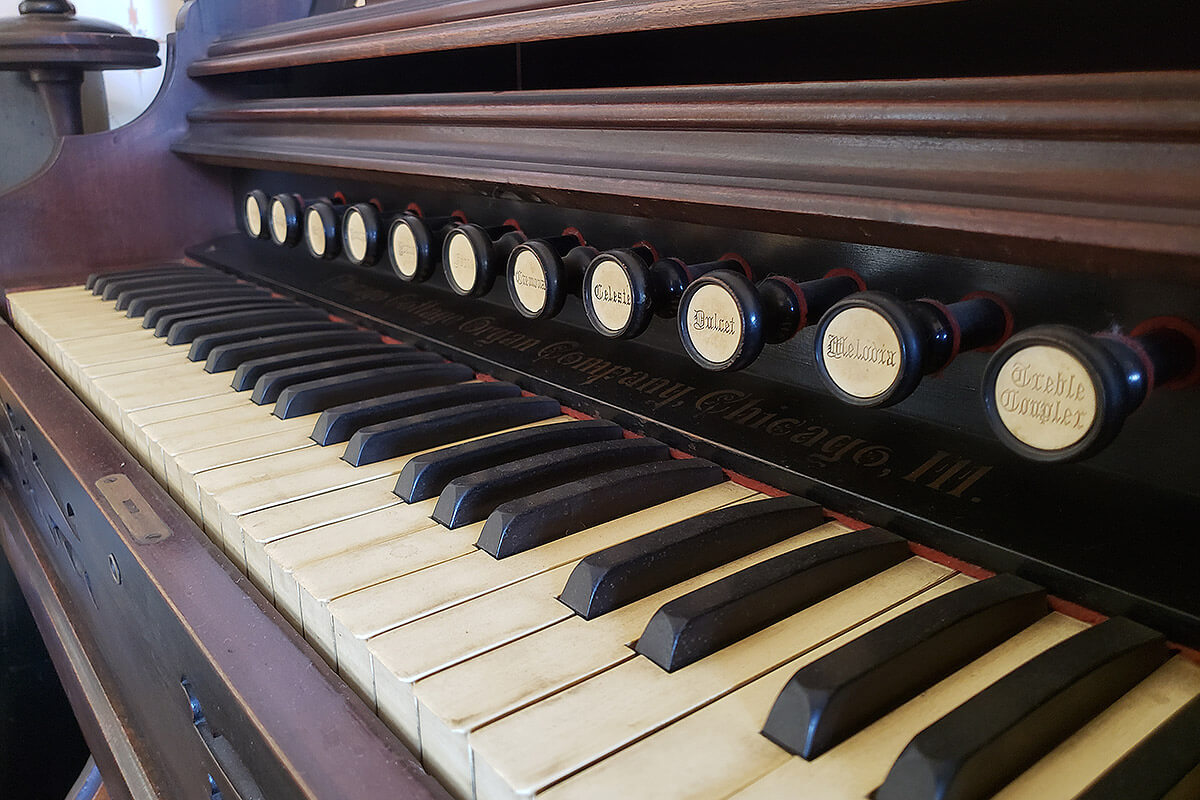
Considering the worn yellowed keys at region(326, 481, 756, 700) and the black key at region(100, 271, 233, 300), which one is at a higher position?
the black key at region(100, 271, 233, 300)

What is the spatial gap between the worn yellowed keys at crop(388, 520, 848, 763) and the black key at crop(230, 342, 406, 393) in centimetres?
60

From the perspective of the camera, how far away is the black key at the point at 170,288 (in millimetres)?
1544

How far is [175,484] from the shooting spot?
933 mm

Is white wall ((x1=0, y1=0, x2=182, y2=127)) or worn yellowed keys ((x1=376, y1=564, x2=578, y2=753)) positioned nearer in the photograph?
worn yellowed keys ((x1=376, y1=564, x2=578, y2=753))

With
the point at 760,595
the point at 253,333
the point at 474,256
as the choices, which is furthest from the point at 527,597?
the point at 253,333

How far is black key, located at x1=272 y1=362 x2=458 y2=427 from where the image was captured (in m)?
1.04

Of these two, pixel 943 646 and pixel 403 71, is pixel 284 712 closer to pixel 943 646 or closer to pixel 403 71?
pixel 943 646

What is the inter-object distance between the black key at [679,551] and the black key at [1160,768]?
28cm

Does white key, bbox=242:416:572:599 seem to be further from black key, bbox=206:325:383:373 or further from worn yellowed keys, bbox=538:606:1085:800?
black key, bbox=206:325:383:373

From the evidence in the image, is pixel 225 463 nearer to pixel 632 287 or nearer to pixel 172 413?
pixel 172 413

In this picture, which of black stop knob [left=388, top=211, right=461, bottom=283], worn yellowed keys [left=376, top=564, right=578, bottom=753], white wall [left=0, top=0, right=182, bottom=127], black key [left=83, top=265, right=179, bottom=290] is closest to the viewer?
worn yellowed keys [left=376, top=564, right=578, bottom=753]

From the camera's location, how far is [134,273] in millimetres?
1753

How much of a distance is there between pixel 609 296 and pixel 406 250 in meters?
0.40

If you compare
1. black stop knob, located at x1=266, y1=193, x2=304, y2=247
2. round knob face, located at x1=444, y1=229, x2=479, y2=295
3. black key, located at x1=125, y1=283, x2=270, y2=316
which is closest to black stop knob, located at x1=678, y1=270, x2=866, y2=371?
round knob face, located at x1=444, y1=229, x2=479, y2=295
